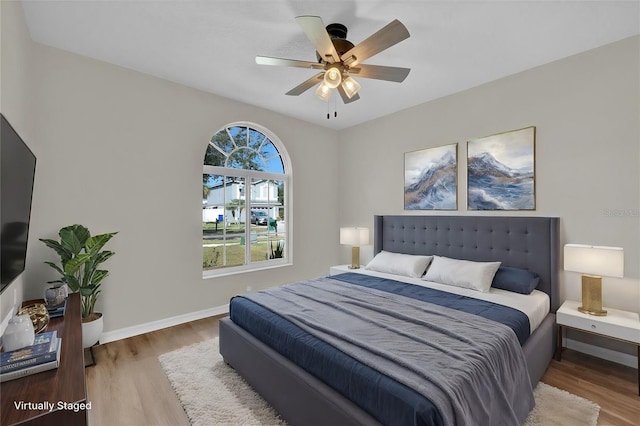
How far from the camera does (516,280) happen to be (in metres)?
2.79

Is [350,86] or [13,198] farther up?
[350,86]

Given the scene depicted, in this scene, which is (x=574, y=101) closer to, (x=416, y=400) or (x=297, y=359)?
(x=416, y=400)

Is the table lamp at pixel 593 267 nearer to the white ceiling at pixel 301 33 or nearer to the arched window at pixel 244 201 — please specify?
the white ceiling at pixel 301 33

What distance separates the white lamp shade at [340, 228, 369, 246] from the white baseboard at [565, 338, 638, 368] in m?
2.48

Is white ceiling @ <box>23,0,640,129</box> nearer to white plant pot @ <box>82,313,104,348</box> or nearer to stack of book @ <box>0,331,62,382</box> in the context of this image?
stack of book @ <box>0,331,62,382</box>

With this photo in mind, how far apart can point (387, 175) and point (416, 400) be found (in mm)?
3488

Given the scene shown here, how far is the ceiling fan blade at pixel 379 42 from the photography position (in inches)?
68.7

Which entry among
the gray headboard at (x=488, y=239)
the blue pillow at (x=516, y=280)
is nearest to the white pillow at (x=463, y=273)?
the blue pillow at (x=516, y=280)

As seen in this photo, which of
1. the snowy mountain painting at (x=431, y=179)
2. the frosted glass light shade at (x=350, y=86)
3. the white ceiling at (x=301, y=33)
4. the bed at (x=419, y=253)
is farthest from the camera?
the snowy mountain painting at (x=431, y=179)

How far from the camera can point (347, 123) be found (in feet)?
15.8

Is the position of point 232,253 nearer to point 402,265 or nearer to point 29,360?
point 402,265

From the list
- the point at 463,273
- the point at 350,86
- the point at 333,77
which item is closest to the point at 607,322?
the point at 463,273

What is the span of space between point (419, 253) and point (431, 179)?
1.00m

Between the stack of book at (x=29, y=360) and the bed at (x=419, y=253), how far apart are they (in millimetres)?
1145
